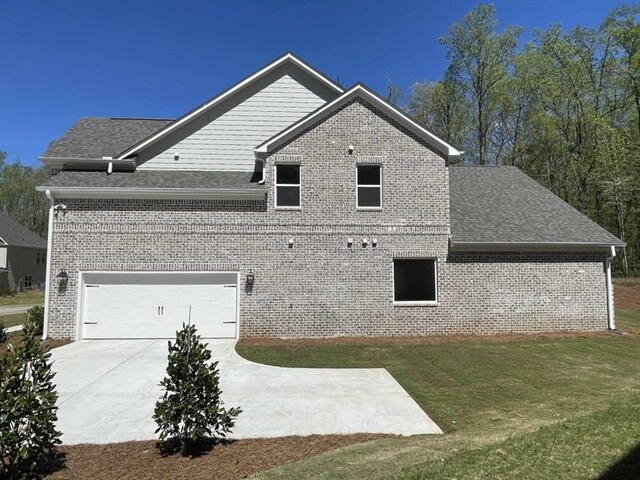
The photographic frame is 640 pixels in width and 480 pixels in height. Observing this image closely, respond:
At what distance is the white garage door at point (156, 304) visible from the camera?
12867 millimetres

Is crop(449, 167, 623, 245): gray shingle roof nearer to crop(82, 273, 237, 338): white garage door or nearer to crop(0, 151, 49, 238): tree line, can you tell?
crop(82, 273, 237, 338): white garage door

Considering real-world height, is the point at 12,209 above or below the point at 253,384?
above

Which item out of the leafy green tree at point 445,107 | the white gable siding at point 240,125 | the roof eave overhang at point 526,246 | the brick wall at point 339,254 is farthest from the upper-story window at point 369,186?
the leafy green tree at point 445,107

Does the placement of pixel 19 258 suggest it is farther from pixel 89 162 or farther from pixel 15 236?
pixel 89 162

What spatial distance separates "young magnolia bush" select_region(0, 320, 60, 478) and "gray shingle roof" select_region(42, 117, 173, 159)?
11108 mm

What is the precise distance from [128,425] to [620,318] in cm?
1791

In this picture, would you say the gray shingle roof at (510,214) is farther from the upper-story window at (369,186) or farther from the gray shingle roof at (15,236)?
the gray shingle roof at (15,236)

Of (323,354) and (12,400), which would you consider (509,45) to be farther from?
(12,400)

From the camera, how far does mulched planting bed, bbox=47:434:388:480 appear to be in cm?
457

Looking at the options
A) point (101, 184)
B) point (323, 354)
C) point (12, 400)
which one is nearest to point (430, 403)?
point (323, 354)

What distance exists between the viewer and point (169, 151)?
14.2 meters

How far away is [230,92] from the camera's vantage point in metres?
14.3

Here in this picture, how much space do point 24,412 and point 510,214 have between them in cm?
1460

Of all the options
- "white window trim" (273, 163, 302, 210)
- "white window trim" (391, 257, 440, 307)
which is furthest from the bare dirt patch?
"white window trim" (273, 163, 302, 210)
